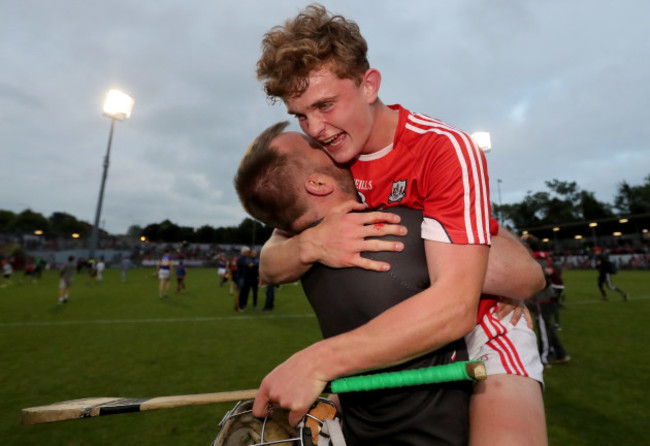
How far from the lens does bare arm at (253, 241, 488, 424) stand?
1.33 meters

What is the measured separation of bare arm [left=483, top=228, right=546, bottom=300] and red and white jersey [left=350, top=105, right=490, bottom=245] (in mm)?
426

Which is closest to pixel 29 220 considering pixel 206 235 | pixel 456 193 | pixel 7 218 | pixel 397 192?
pixel 7 218

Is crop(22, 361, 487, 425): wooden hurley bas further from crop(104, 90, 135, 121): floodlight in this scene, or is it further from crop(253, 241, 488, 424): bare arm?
crop(104, 90, 135, 121): floodlight

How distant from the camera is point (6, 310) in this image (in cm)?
1484

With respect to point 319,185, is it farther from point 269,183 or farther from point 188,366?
point 188,366

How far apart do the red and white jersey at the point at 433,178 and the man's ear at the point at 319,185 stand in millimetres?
282

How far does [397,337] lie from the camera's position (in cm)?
132

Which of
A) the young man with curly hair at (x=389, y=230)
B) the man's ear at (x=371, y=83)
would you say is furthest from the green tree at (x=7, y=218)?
the man's ear at (x=371, y=83)

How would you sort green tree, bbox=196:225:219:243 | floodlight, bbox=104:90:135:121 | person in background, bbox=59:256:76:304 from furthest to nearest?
green tree, bbox=196:225:219:243, floodlight, bbox=104:90:135:121, person in background, bbox=59:256:76:304

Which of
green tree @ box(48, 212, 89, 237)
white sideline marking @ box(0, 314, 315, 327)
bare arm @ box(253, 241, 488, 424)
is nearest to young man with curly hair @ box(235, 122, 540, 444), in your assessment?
bare arm @ box(253, 241, 488, 424)

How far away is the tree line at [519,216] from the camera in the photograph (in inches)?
3396

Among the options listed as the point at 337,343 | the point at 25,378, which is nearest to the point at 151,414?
the point at 25,378

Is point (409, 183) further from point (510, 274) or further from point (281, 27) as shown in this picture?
point (281, 27)

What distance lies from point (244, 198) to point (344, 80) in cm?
87
